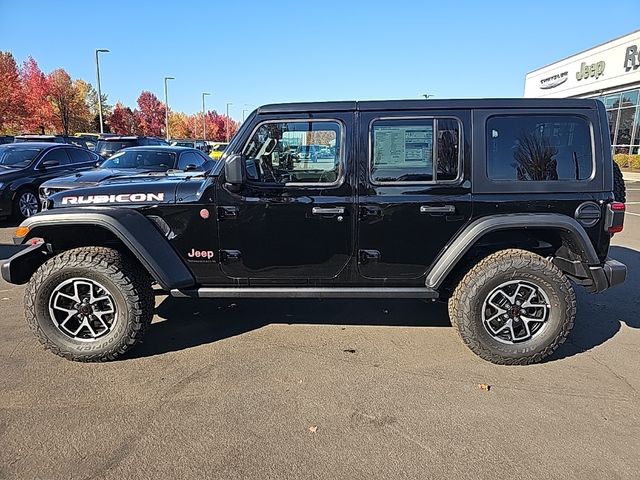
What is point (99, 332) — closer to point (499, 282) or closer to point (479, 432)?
point (479, 432)

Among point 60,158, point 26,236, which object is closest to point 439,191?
point 26,236

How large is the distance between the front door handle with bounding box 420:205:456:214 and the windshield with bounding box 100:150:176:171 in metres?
6.73

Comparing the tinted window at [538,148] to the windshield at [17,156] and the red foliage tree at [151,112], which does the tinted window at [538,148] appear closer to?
the windshield at [17,156]

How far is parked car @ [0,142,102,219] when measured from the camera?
8641 mm

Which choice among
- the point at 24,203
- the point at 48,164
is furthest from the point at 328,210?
the point at 48,164

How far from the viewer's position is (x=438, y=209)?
3.44 m

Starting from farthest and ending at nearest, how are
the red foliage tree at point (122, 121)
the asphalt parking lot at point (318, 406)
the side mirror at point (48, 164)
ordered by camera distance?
the red foliage tree at point (122, 121) → the side mirror at point (48, 164) → the asphalt parking lot at point (318, 406)

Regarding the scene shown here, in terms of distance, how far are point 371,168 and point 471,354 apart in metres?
1.71

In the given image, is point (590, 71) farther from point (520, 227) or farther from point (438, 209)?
point (438, 209)

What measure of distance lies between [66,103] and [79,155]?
33807mm

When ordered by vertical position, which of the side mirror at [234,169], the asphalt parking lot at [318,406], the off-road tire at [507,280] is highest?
the side mirror at [234,169]

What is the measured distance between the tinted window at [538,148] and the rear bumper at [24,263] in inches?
143

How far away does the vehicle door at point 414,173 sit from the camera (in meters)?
3.43

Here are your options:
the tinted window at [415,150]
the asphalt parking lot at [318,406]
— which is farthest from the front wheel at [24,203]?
the tinted window at [415,150]
